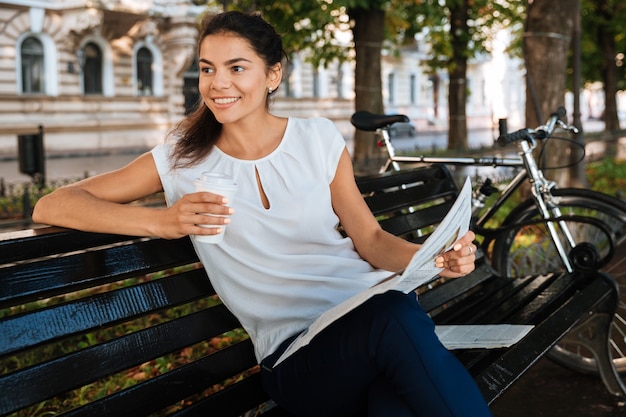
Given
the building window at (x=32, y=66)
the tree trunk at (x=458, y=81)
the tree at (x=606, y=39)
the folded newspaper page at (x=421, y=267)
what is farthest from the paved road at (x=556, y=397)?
the building window at (x=32, y=66)

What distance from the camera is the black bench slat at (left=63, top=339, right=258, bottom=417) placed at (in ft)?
6.64

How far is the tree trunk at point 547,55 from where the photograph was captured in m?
7.48

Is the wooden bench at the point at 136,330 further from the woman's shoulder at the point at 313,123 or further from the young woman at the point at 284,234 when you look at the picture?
the woman's shoulder at the point at 313,123

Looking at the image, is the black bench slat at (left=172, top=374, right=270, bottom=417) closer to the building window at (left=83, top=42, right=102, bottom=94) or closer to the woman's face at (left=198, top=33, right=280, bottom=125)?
the woman's face at (left=198, top=33, right=280, bottom=125)

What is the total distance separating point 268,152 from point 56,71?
2350cm

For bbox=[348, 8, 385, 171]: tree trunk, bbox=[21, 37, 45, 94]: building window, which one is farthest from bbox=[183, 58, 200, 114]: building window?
bbox=[348, 8, 385, 171]: tree trunk

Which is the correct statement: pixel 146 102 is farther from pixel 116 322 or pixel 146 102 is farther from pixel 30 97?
pixel 116 322

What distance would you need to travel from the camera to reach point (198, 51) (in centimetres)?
248

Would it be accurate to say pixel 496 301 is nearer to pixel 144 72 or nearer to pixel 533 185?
pixel 533 185

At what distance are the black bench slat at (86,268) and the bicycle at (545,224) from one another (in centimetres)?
190

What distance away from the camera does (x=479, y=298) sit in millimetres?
3402

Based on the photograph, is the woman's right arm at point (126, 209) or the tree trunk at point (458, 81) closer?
the woman's right arm at point (126, 209)

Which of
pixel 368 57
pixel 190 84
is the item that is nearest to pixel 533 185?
pixel 368 57

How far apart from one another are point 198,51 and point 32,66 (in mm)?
23299
